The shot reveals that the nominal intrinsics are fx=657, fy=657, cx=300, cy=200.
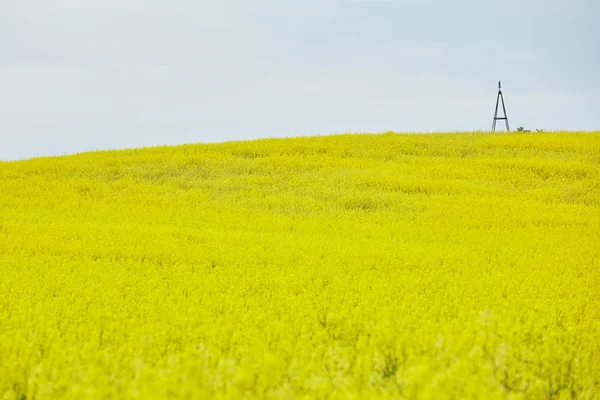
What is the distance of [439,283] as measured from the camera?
8.20m

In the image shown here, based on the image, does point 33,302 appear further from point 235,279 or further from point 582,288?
point 582,288

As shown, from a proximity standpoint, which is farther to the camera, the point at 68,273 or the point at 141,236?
the point at 141,236

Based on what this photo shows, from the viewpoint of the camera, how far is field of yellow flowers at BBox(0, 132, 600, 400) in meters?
4.07

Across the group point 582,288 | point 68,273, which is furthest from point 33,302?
point 582,288

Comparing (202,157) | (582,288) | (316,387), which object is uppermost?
(202,157)

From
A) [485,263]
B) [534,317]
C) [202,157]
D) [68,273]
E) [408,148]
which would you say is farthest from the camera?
[408,148]

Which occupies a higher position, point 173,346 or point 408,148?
point 408,148

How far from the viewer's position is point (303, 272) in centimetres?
881

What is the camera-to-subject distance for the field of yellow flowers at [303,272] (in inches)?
160

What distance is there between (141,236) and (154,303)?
538 cm

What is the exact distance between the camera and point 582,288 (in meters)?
8.13

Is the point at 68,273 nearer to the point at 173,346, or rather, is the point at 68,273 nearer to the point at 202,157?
the point at 173,346

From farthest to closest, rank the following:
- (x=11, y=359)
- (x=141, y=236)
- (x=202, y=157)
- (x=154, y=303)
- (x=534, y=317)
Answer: (x=202, y=157) < (x=141, y=236) < (x=154, y=303) < (x=534, y=317) < (x=11, y=359)

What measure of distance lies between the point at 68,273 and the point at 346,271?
12.3 ft
